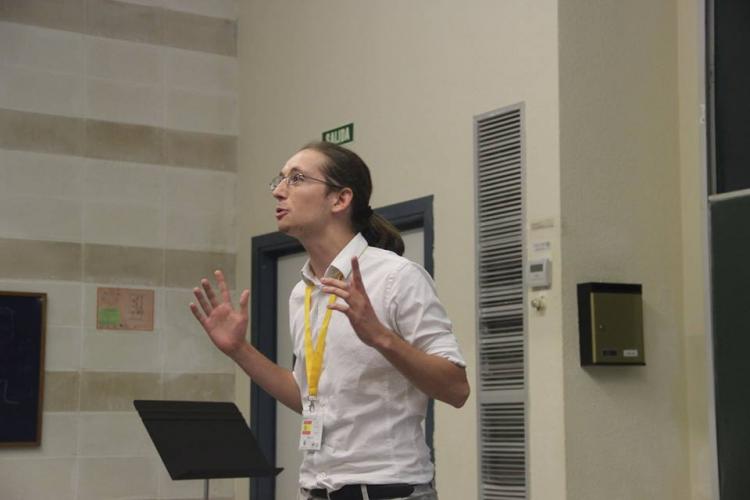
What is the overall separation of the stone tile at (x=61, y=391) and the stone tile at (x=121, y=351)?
95 mm

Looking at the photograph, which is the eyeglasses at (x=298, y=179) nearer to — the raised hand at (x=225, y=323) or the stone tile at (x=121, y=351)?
the raised hand at (x=225, y=323)

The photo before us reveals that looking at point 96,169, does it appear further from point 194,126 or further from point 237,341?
point 237,341

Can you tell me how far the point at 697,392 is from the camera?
13.4ft

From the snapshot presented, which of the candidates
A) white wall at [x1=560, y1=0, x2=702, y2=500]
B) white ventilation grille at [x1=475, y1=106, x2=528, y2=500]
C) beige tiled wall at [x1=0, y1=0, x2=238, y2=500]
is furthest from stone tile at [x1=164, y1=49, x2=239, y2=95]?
white wall at [x1=560, y1=0, x2=702, y2=500]

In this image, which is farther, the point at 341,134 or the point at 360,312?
the point at 341,134

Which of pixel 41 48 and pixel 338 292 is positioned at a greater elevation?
pixel 41 48

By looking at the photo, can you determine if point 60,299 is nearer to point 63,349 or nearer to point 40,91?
point 63,349

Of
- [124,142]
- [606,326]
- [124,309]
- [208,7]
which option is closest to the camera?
[606,326]

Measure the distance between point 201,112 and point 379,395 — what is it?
406cm

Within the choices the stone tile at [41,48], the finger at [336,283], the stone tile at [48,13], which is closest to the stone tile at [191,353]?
the stone tile at [41,48]

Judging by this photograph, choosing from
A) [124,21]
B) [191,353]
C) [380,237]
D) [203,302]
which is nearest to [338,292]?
[380,237]

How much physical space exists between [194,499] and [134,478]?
13.7 inches

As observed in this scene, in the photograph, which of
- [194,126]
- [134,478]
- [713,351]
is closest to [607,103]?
[713,351]

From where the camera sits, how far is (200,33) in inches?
249
